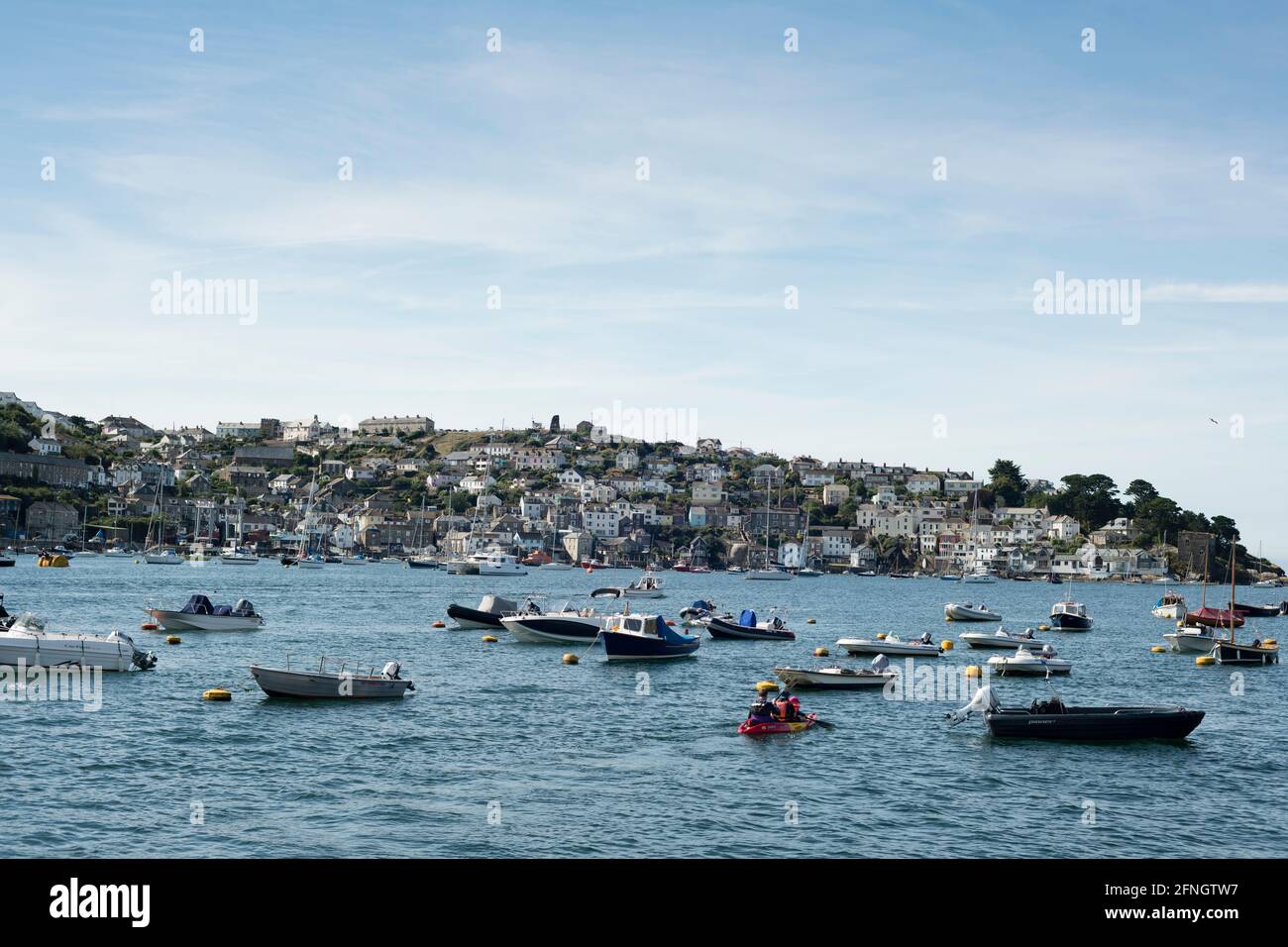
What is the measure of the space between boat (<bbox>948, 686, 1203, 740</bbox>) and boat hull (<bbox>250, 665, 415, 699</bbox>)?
21521 mm

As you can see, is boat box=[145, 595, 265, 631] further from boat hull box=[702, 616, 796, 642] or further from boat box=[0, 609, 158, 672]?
boat hull box=[702, 616, 796, 642]

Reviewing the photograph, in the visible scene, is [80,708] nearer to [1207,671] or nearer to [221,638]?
[221,638]

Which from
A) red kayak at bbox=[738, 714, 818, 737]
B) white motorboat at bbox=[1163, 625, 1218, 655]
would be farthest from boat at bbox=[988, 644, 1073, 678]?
red kayak at bbox=[738, 714, 818, 737]

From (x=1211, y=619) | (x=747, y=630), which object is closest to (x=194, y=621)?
(x=747, y=630)

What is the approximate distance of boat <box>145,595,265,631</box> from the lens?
225ft

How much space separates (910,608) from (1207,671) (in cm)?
6745

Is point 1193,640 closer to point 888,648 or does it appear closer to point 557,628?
point 888,648

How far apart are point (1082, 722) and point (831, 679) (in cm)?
1400

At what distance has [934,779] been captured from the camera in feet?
Answer: 104

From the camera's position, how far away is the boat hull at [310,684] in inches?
1649

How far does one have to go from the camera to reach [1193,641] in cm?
7525

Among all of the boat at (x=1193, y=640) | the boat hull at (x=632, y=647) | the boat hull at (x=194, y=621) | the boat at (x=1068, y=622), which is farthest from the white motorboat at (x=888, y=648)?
the boat at (x=1068, y=622)

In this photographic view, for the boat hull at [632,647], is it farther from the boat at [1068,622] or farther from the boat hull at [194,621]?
the boat at [1068,622]

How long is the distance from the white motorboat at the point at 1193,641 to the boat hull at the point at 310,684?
5529cm
